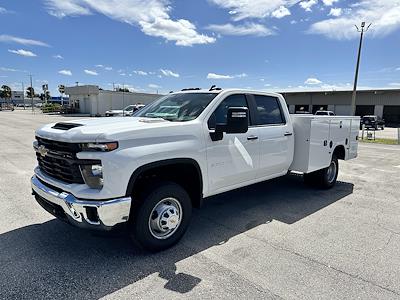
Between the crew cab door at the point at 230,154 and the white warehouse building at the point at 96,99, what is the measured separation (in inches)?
1814

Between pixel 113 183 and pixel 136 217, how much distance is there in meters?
0.52

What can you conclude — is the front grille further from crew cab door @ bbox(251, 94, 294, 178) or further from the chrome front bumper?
crew cab door @ bbox(251, 94, 294, 178)

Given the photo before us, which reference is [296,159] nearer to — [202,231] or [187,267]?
[202,231]

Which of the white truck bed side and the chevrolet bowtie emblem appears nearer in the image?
the chevrolet bowtie emblem

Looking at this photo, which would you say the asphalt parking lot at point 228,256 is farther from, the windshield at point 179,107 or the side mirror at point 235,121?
the windshield at point 179,107

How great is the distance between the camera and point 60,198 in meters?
3.12

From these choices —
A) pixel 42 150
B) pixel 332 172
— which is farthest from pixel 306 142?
pixel 42 150

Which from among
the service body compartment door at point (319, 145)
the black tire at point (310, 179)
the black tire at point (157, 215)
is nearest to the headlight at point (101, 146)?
the black tire at point (157, 215)

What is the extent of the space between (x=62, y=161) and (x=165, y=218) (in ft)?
4.21

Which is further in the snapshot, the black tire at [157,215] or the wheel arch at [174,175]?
the black tire at [157,215]

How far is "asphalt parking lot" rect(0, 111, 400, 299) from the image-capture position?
2.86 meters

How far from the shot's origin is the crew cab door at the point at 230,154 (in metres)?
3.89

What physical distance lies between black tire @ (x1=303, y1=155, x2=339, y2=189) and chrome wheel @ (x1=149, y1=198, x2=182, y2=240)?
12.4 ft

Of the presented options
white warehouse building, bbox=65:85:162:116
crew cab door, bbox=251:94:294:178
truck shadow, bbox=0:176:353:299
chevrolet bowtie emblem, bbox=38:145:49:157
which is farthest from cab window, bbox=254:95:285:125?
white warehouse building, bbox=65:85:162:116
